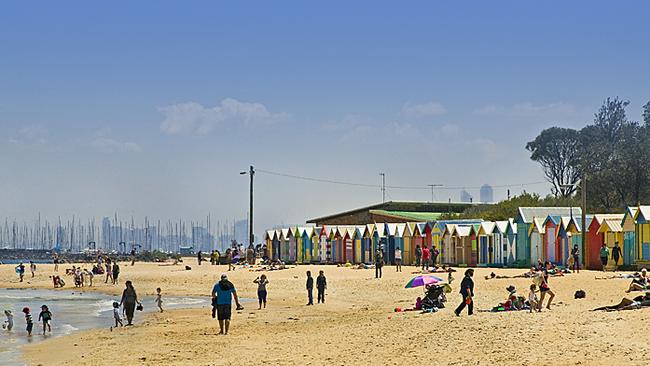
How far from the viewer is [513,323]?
20.0 m

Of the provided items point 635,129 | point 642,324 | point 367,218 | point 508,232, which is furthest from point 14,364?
point 635,129

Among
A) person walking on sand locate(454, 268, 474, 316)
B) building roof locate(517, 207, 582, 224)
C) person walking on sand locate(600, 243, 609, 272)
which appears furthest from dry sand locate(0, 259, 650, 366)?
building roof locate(517, 207, 582, 224)

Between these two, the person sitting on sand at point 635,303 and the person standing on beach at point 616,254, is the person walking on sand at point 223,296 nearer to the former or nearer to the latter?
the person sitting on sand at point 635,303

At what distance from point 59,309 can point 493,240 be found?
2133cm

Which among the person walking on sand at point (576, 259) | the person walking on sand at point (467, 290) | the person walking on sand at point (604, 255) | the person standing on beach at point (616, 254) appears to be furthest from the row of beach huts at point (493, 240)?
the person walking on sand at point (467, 290)

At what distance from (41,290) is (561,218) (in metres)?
28.3

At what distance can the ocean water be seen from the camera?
26.1m

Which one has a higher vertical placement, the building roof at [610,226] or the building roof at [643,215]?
the building roof at [643,215]

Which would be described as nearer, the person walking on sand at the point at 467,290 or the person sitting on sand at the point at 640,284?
the person walking on sand at the point at 467,290

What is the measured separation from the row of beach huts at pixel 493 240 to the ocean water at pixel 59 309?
14.9 metres

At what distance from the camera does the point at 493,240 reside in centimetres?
4659

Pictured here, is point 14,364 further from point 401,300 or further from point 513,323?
point 401,300

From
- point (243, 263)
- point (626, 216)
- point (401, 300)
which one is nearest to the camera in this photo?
point (401, 300)

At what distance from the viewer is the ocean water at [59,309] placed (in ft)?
85.7
